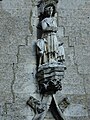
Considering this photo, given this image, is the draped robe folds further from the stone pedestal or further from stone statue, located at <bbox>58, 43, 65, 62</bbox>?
the stone pedestal

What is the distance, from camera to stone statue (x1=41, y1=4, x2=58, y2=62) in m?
4.77

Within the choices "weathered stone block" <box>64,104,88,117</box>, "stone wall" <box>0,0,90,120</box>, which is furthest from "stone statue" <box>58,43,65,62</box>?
"weathered stone block" <box>64,104,88,117</box>

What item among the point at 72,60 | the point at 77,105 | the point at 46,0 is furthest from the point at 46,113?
the point at 46,0

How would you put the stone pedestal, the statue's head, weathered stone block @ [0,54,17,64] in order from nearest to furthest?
the stone pedestal
weathered stone block @ [0,54,17,64]
the statue's head

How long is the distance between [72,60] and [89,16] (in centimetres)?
71

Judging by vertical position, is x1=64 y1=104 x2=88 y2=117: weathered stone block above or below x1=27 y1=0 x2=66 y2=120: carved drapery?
below

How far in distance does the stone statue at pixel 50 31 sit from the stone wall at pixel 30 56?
0.58 ft

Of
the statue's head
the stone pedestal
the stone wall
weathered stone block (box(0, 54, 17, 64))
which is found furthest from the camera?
the statue's head

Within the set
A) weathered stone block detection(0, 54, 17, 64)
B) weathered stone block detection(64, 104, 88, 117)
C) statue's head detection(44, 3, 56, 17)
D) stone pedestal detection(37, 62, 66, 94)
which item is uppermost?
statue's head detection(44, 3, 56, 17)

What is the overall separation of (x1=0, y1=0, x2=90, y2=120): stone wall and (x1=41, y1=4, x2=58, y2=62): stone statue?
0.18 meters

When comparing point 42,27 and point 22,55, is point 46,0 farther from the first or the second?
point 22,55

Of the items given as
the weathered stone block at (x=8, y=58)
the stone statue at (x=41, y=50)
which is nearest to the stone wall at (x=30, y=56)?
the weathered stone block at (x=8, y=58)

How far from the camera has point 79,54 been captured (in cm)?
506

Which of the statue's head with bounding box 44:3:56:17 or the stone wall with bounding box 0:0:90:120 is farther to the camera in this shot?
the statue's head with bounding box 44:3:56:17
